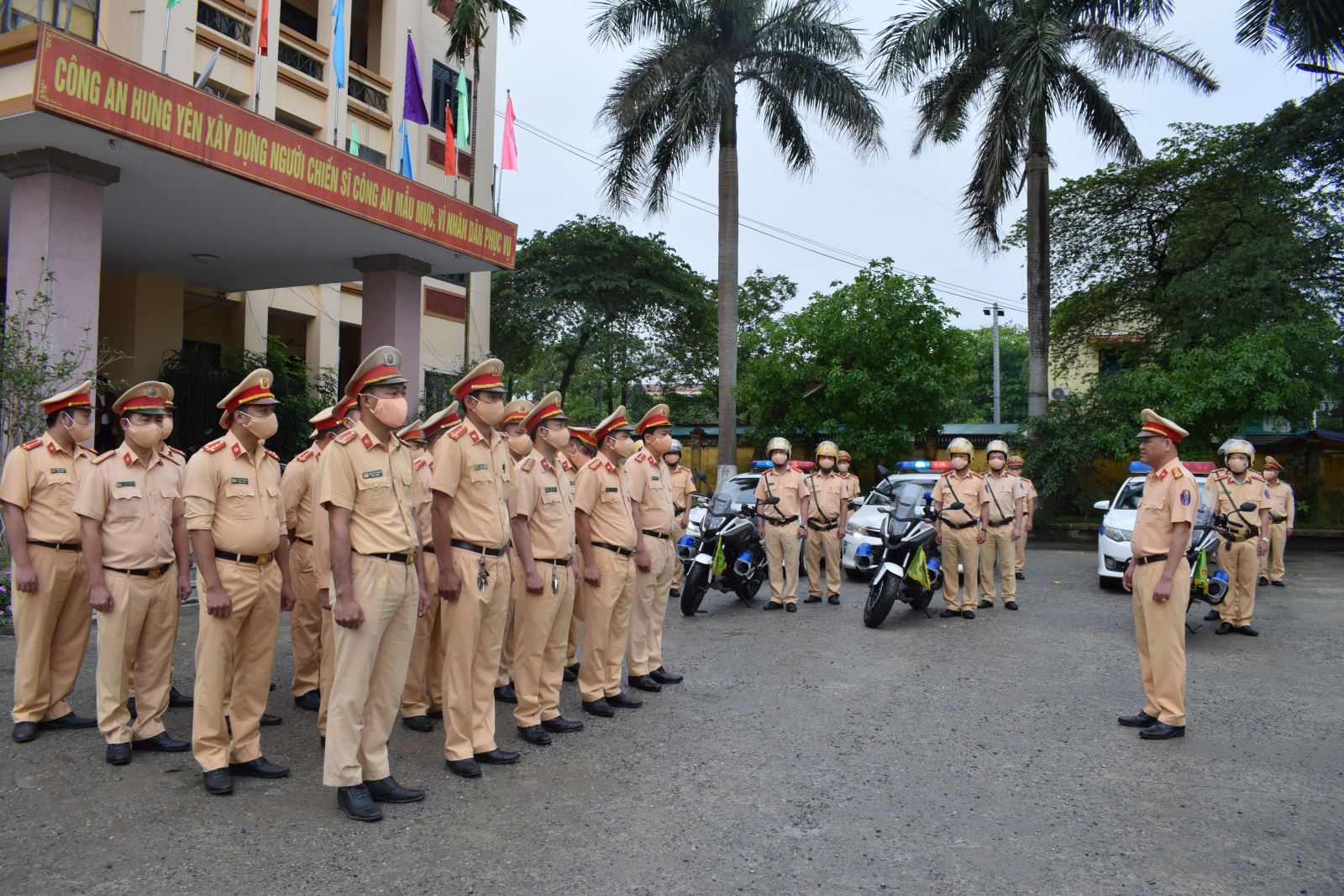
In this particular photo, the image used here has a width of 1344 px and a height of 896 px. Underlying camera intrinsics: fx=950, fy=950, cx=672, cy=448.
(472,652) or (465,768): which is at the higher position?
(472,652)

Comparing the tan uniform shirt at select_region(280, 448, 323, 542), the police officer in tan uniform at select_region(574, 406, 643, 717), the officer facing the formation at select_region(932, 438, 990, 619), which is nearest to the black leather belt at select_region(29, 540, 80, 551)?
the tan uniform shirt at select_region(280, 448, 323, 542)

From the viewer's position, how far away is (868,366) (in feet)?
73.3

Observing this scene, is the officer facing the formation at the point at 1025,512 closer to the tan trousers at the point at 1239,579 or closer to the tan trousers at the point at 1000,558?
the tan trousers at the point at 1000,558

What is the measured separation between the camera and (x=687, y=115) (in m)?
18.9

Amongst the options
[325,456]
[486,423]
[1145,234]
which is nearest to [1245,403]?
[1145,234]

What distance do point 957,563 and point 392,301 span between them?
366 inches

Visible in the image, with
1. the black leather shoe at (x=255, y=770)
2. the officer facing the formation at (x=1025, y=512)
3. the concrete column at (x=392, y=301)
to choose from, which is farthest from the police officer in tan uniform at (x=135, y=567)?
the officer facing the formation at (x=1025, y=512)

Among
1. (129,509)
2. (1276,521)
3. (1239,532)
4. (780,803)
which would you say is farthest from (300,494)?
(1276,521)

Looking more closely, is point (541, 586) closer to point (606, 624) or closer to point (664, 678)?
point (606, 624)

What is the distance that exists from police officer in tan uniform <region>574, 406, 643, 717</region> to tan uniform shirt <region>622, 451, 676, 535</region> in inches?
9.3

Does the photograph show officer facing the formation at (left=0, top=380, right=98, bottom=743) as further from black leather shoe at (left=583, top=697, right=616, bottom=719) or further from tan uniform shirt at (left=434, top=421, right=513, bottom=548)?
black leather shoe at (left=583, top=697, right=616, bottom=719)

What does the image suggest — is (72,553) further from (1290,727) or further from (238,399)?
(1290,727)

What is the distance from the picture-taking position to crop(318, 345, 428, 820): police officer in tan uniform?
4230 mm

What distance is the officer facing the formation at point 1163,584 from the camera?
5.70m
